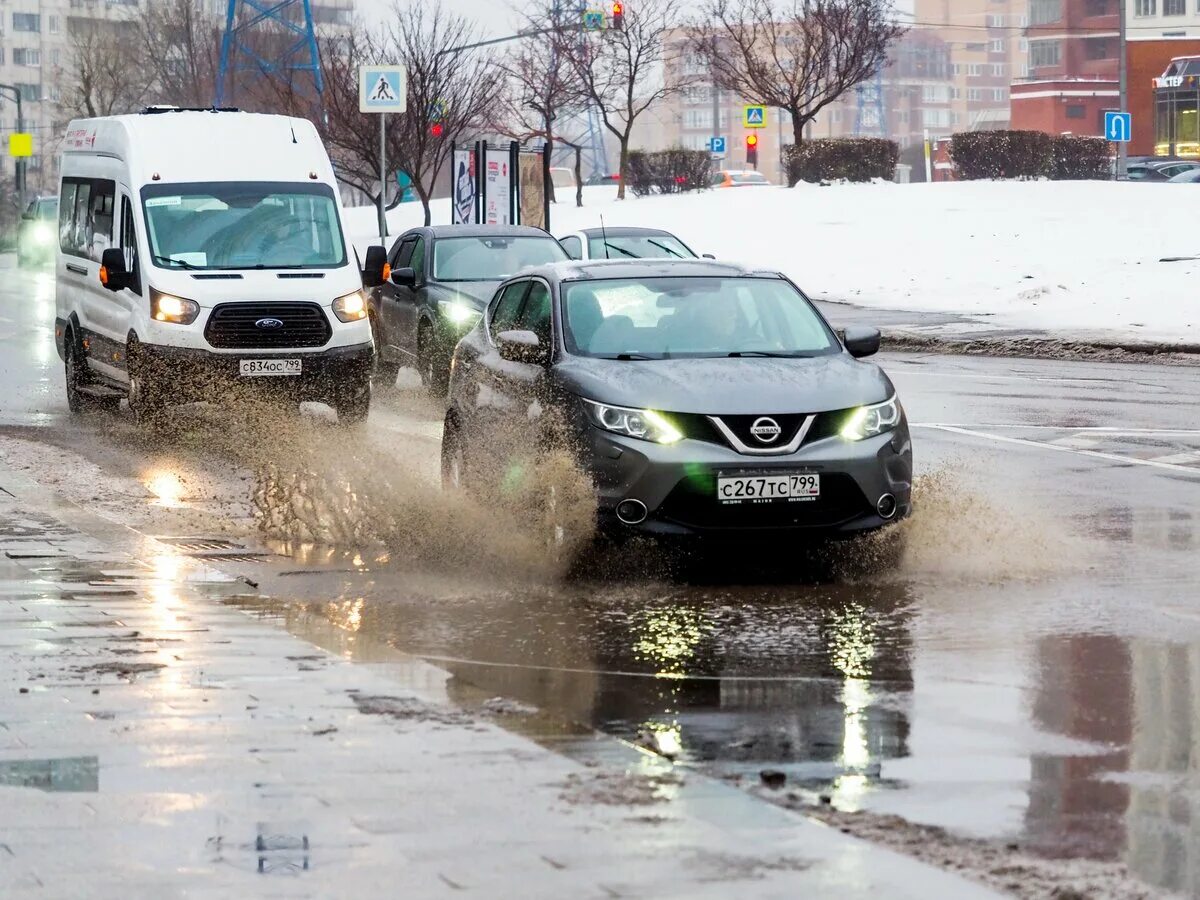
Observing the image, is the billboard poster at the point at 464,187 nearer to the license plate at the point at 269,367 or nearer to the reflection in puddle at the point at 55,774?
the license plate at the point at 269,367

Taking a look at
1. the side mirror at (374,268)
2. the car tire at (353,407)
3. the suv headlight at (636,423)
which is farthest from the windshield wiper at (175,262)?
the suv headlight at (636,423)

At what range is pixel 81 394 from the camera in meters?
18.6

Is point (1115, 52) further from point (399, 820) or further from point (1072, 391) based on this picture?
point (399, 820)

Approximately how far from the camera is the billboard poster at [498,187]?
35.2 meters

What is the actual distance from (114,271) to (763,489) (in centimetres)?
921

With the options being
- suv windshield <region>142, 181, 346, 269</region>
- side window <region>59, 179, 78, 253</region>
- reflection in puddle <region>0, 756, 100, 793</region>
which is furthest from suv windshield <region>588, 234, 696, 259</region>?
reflection in puddle <region>0, 756, 100, 793</region>

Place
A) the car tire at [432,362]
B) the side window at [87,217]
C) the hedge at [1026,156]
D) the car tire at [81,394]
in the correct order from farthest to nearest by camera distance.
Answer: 1. the hedge at [1026,156]
2. the car tire at [432,362]
3. the car tire at [81,394]
4. the side window at [87,217]

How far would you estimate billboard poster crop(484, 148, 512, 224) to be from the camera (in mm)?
35250

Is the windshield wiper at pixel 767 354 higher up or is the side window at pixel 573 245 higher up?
the side window at pixel 573 245

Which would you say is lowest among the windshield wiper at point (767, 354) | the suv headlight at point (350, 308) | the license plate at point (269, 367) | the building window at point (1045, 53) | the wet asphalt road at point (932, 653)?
the wet asphalt road at point (932, 653)

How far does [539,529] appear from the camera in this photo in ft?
33.2

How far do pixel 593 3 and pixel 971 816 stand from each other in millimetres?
71963

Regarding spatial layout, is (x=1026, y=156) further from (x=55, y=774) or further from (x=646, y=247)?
(x=55, y=774)

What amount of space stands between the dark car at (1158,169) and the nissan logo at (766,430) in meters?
53.4
